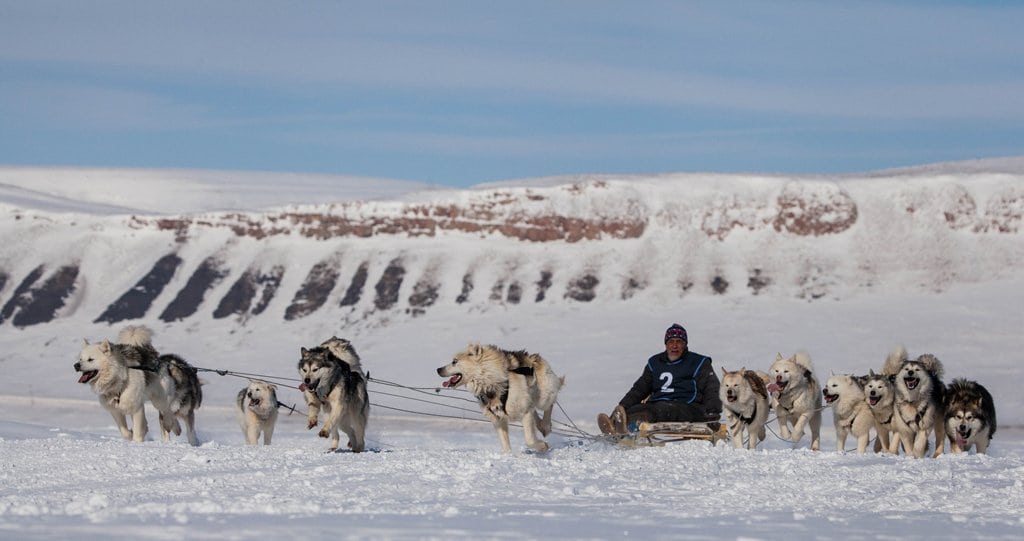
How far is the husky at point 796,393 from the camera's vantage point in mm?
13812

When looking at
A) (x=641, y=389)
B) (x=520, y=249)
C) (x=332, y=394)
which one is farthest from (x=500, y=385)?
(x=520, y=249)

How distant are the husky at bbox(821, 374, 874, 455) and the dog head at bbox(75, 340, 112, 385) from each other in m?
6.88

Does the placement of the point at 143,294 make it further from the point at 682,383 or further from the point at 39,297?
the point at 682,383

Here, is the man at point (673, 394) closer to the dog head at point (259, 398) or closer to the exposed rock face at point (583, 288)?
the dog head at point (259, 398)

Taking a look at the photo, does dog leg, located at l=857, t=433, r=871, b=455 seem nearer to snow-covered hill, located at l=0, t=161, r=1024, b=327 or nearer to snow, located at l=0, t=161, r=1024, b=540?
snow, located at l=0, t=161, r=1024, b=540

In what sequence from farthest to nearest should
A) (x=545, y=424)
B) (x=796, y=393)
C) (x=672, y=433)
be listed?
(x=796, y=393) < (x=672, y=433) < (x=545, y=424)

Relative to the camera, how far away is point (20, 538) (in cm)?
621

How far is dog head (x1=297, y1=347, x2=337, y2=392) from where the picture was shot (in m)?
12.3

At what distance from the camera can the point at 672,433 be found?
13.0 m

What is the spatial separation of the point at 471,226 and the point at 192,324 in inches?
373

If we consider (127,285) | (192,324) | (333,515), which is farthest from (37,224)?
(333,515)

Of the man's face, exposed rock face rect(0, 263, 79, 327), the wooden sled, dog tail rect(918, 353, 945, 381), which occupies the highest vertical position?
exposed rock face rect(0, 263, 79, 327)

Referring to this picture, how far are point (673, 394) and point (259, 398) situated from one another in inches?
155

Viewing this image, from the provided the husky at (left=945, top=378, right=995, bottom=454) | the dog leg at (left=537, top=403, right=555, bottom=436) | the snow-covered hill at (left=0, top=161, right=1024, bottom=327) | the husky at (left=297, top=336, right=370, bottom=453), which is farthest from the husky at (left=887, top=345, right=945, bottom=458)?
the snow-covered hill at (left=0, top=161, right=1024, bottom=327)
